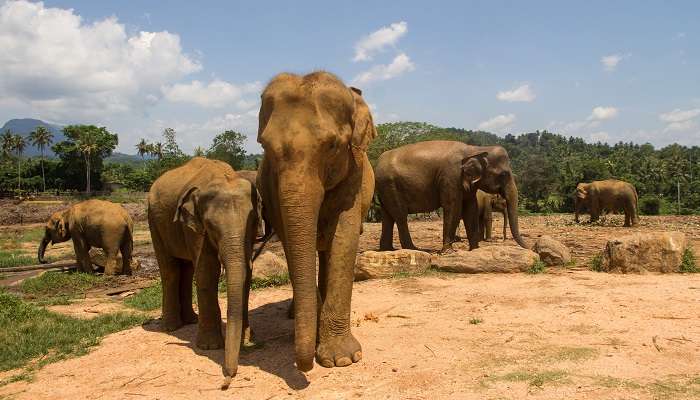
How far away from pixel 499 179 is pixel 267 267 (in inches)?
255

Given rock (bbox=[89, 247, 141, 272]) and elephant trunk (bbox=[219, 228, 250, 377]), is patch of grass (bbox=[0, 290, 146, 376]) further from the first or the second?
rock (bbox=[89, 247, 141, 272])

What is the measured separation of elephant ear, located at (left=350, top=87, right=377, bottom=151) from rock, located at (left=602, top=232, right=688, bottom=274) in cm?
672

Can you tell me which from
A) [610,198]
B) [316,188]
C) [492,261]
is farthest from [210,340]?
[610,198]

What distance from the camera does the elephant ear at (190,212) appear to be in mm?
6195

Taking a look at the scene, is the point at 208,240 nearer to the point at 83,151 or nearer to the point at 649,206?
the point at 649,206

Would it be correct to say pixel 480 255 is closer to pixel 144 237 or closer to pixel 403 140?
pixel 144 237

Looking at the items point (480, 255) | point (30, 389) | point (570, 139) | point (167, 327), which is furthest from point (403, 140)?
point (570, 139)

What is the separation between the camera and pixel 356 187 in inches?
231

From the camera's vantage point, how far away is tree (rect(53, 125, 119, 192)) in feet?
202

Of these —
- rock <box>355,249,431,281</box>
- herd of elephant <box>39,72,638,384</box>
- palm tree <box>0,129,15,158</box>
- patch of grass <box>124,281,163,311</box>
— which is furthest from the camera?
palm tree <box>0,129,15,158</box>

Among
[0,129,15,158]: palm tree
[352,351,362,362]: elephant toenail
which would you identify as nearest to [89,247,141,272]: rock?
[352,351,362,362]: elephant toenail

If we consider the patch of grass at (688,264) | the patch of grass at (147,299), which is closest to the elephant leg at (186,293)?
the patch of grass at (147,299)

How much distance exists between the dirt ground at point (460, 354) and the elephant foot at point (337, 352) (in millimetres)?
106

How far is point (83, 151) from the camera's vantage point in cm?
6097
